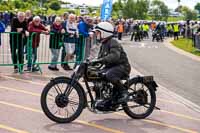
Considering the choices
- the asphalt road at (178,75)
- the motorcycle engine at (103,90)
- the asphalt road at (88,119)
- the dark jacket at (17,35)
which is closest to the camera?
the asphalt road at (88,119)

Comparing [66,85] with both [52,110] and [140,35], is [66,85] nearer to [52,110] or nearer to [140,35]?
[52,110]

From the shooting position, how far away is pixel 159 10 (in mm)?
100312

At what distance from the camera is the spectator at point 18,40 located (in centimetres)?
1305

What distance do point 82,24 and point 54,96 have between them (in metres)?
7.69

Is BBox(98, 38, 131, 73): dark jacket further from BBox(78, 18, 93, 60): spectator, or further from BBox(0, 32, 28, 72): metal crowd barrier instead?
BBox(78, 18, 93, 60): spectator

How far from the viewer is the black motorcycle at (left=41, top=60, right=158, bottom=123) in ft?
25.2

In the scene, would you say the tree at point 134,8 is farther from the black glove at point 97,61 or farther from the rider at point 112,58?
the black glove at point 97,61

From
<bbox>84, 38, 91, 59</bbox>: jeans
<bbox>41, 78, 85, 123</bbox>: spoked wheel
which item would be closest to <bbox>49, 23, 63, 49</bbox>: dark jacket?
<bbox>84, 38, 91, 59</bbox>: jeans

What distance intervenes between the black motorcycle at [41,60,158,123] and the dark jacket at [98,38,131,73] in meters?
0.19

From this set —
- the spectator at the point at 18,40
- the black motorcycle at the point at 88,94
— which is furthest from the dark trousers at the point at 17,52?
the black motorcycle at the point at 88,94

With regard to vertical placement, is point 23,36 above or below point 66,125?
above

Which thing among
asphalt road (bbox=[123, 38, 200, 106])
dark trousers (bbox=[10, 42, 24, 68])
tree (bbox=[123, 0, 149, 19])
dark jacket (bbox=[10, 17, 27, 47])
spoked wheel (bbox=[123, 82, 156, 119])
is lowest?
asphalt road (bbox=[123, 38, 200, 106])

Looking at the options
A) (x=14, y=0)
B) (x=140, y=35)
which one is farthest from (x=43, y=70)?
(x=14, y=0)

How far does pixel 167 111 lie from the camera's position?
9.18 m
